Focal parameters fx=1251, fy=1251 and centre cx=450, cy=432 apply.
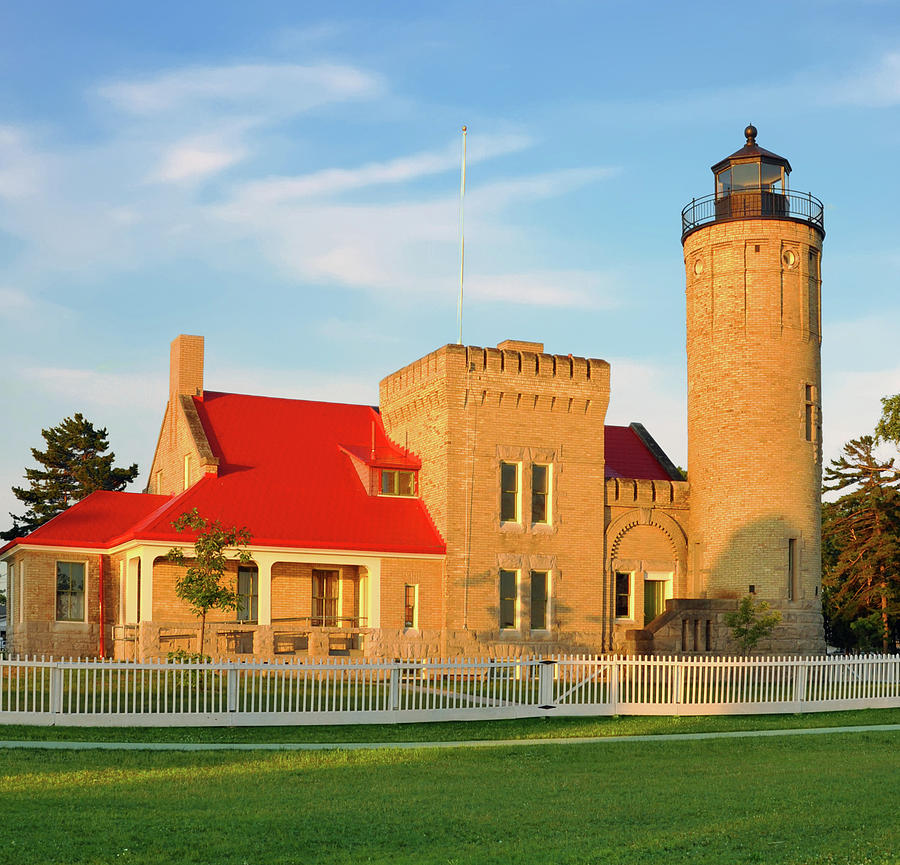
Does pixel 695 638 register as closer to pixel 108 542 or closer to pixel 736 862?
pixel 108 542

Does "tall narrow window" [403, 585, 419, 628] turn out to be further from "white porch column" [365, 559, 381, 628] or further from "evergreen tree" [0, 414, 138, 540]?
"evergreen tree" [0, 414, 138, 540]

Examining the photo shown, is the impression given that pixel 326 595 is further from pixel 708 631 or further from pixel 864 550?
pixel 864 550

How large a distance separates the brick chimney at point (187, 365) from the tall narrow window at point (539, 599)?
12082mm

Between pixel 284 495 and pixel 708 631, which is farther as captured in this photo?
pixel 708 631

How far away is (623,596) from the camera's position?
3825 centimetres

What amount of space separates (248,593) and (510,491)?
811cm

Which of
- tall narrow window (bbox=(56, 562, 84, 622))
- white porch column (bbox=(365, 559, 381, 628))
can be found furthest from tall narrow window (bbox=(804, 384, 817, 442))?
tall narrow window (bbox=(56, 562, 84, 622))

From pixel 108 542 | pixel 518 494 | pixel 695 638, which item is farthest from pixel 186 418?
pixel 695 638

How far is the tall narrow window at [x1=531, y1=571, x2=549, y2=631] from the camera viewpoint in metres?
36.5

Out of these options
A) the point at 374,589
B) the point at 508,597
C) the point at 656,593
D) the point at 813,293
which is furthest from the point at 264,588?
the point at 813,293

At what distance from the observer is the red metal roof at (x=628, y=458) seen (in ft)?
135

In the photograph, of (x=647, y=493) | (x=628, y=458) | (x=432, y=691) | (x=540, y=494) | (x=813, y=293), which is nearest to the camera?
(x=432, y=691)

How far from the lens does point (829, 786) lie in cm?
1461

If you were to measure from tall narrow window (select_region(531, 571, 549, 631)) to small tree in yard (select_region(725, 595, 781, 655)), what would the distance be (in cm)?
532
